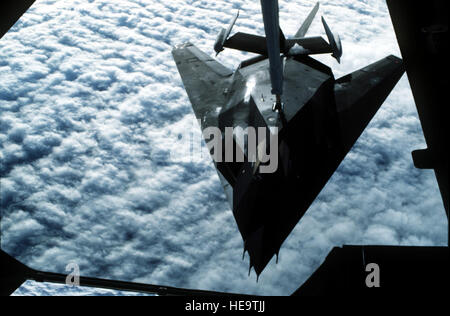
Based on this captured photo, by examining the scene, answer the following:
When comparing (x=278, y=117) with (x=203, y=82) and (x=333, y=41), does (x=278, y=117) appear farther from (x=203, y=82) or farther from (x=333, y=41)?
(x=203, y=82)

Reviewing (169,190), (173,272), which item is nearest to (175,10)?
(169,190)

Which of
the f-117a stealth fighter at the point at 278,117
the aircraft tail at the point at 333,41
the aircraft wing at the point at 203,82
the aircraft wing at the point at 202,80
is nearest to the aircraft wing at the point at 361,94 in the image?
the f-117a stealth fighter at the point at 278,117

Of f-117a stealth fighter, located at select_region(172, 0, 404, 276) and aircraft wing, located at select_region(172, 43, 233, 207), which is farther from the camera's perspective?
aircraft wing, located at select_region(172, 43, 233, 207)

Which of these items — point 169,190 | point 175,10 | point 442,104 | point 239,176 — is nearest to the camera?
point 442,104

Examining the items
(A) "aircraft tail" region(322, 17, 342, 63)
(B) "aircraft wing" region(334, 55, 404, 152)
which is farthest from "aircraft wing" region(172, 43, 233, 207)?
(B) "aircraft wing" region(334, 55, 404, 152)

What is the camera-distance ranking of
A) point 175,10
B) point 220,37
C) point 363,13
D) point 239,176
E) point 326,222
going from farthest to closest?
1. point 175,10
2. point 363,13
3. point 326,222
4. point 220,37
5. point 239,176

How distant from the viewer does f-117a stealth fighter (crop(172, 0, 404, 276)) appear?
9578 millimetres

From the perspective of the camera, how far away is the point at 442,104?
225 inches

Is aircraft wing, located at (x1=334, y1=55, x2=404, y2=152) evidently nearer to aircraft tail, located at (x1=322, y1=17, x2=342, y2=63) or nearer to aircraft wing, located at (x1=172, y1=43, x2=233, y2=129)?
aircraft tail, located at (x1=322, y1=17, x2=342, y2=63)

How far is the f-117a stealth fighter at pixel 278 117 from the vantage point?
9578 millimetres

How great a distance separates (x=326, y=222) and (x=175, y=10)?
91.9 ft

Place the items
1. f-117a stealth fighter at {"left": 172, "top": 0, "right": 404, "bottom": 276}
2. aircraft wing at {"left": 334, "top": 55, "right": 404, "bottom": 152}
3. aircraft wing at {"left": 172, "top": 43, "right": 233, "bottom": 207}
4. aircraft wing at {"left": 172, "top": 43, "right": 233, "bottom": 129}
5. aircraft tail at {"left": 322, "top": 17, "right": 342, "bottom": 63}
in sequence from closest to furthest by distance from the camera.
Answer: f-117a stealth fighter at {"left": 172, "top": 0, "right": 404, "bottom": 276}
aircraft tail at {"left": 322, "top": 17, "right": 342, "bottom": 63}
aircraft wing at {"left": 334, "top": 55, "right": 404, "bottom": 152}
aircraft wing at {"left": 172, "top": 43, "right": 233, "bottom": 207}
aircraft wing at {"left": 172, "top": 43, "right": 233, "bottom": 129}

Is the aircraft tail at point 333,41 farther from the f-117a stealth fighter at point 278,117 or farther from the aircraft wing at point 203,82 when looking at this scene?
the aircraft wing at point 203,82
